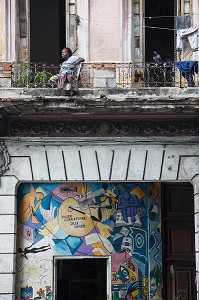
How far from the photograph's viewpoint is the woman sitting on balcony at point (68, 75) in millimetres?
11641

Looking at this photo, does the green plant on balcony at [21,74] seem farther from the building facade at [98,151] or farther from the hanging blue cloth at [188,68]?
the hanging blue cloth at [188,68]

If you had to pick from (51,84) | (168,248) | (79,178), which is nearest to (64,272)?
(168,248)

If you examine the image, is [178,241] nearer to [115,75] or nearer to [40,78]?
[115,75]

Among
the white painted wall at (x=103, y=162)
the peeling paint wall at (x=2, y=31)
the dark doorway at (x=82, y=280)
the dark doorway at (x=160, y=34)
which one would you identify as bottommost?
the dark doorway at (x=82, y=280)

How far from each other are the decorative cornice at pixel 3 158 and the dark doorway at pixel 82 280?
3.89m

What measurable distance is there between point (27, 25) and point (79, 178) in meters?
2.98

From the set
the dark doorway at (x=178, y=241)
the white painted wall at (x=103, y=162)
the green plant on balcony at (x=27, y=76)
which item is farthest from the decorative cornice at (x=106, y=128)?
the dark doorway at (x=178, y=241)

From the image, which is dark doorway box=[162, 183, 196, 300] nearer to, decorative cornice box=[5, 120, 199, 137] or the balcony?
decorative cornice box=[5, 120, 199, 137]

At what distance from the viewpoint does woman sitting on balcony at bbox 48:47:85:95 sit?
38.2ft

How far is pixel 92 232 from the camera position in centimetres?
1261

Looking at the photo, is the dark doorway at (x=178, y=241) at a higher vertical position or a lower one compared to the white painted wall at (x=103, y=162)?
lower

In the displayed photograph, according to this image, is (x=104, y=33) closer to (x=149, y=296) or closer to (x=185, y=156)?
(x=185, y=156)

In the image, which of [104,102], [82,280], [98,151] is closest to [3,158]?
[98,151]

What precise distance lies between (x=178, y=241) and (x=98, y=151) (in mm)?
2802
